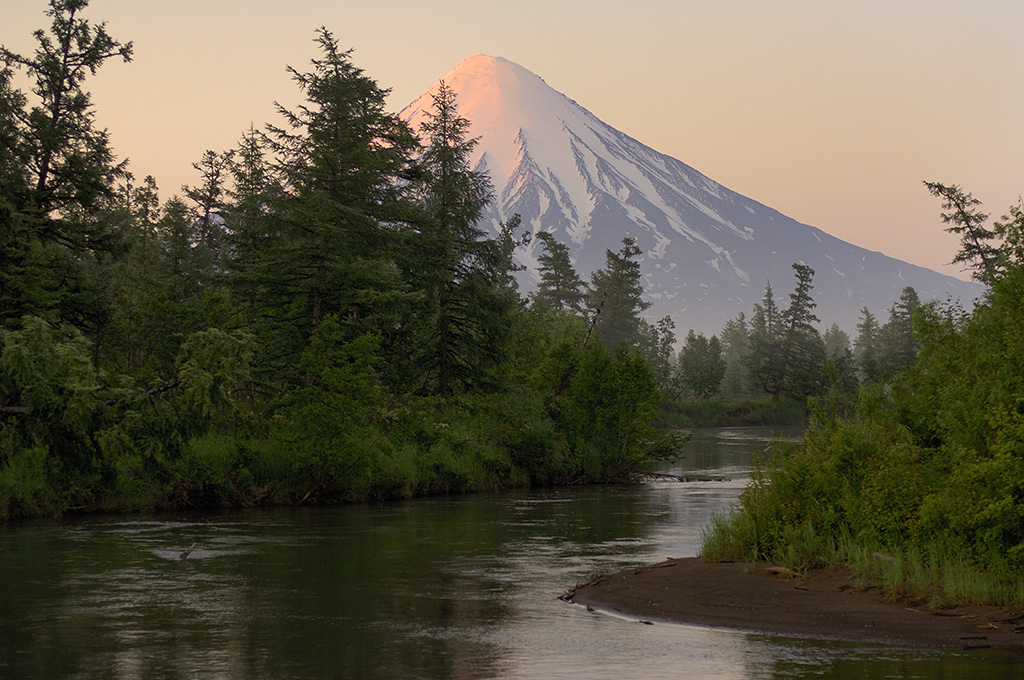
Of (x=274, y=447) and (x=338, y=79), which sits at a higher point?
(x=338, y=79)

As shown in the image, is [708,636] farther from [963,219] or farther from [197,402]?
[963,219]

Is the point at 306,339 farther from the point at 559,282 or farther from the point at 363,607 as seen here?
the point at 559,282

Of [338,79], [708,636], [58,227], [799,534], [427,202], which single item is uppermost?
[338,79]

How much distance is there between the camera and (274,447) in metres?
34.5

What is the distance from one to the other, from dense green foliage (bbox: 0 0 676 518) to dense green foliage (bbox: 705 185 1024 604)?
10.6 m

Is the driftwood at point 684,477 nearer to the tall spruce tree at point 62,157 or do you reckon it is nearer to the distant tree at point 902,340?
the tall spruce tree at point 62,157

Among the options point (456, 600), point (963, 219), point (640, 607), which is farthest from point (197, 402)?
point (963, 219)

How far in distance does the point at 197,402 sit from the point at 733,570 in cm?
1023

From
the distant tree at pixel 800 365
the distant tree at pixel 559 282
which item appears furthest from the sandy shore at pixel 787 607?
the distant tree at pixel 559 282

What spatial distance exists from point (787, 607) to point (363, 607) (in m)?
6.59

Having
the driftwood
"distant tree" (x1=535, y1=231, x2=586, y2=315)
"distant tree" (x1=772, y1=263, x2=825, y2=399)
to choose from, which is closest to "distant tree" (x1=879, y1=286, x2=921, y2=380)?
"distant tree" (x1=772, y1=263, x2=825, y2=399)

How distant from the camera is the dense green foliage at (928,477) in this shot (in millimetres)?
14367

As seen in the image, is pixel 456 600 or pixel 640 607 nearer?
pixel 640 607

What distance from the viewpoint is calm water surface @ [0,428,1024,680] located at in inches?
480
